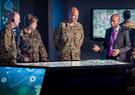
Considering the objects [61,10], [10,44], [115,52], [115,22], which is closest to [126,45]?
[115,52]

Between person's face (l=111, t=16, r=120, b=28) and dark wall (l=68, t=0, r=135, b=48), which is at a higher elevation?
dark wall (l=68, t=0, r=135, b=48)

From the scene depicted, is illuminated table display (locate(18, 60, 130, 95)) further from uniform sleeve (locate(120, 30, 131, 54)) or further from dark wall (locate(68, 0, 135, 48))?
dark wall (locate(68, 0, 135, 48))

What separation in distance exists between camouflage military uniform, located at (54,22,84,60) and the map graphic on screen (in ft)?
4.49

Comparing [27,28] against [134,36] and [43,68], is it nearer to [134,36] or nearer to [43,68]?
[134,36]

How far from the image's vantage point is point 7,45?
419cm

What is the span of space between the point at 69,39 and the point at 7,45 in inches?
33.7

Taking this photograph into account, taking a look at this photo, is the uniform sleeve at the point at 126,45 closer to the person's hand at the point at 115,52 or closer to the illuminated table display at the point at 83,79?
the person's hand at the point at 115,52

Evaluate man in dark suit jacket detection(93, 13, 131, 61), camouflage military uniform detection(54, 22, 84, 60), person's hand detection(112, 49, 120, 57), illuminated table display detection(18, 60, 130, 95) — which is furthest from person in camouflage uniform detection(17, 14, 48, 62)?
illuminated table display detection(18, 60, 130, 95)

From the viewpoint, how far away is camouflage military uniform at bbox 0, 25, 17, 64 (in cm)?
418

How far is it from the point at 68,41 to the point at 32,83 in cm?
359

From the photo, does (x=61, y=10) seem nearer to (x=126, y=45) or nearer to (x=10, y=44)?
(x=126, y=45)

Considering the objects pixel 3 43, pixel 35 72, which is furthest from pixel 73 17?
pixel 35 72

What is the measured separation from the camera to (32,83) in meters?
0.98

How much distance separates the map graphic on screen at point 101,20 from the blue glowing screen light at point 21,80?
500 cm
